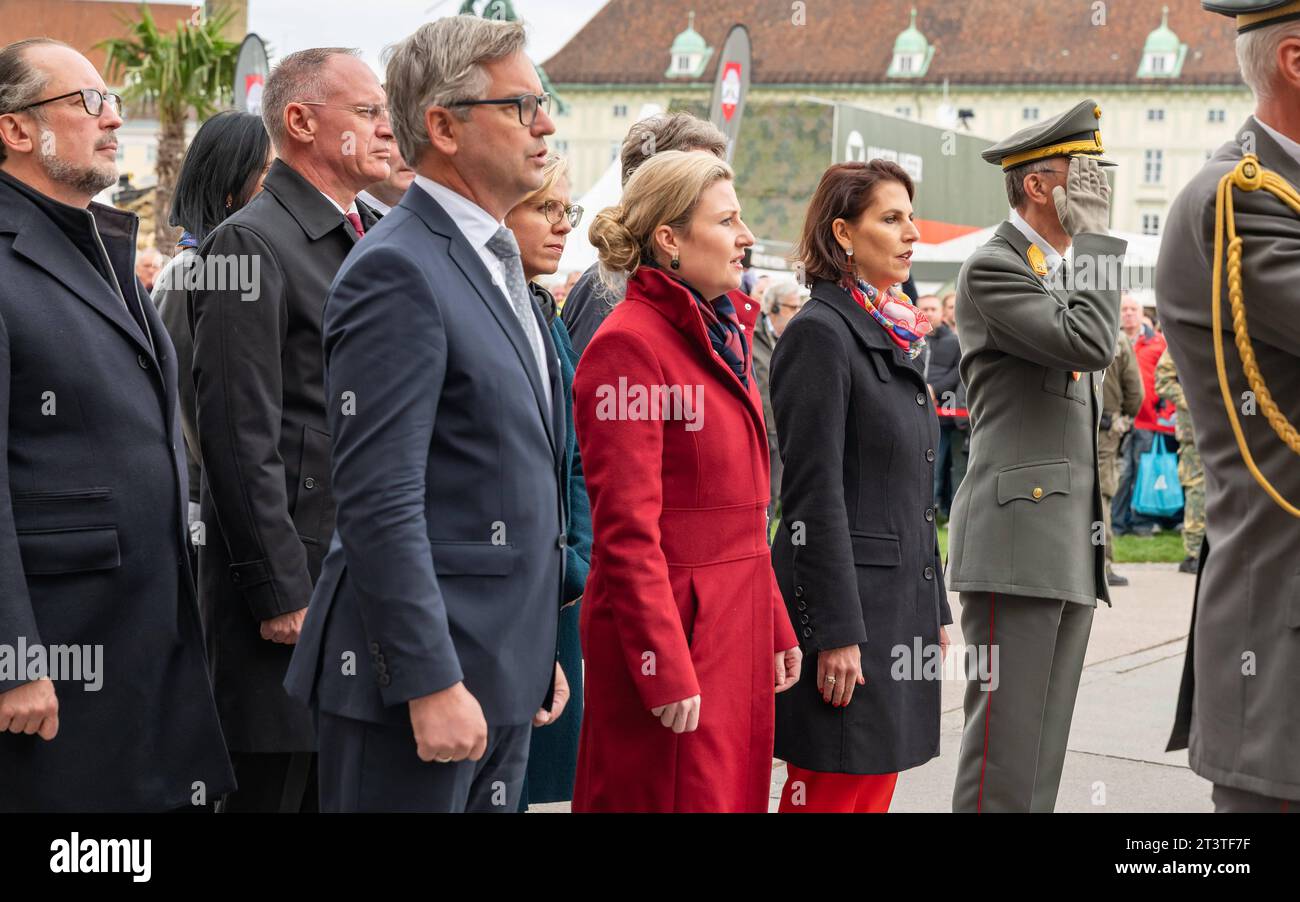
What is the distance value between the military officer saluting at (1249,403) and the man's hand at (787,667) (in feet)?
3.51

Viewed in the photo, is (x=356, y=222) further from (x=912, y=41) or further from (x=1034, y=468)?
(x=912, y=41)

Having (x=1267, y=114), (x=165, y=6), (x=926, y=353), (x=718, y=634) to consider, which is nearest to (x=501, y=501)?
(x=718, y=634)

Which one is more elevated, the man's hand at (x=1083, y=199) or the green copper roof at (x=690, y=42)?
the green copper roof at (x=690, y=42)

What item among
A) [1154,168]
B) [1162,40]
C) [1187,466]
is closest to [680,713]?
[1187,466]

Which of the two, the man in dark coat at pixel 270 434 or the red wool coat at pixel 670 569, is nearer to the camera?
the red wool coat at pixel 670 569

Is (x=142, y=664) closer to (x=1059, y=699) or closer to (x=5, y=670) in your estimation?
(x=5, y=670)

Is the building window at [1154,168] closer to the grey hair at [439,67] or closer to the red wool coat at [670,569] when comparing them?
the red wool coat at [670,569]

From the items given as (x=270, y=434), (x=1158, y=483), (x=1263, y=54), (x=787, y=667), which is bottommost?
(x=1158, y=483)

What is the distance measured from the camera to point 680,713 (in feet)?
10.5

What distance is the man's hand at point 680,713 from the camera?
126 inches

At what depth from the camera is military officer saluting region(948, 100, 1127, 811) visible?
4.17 m

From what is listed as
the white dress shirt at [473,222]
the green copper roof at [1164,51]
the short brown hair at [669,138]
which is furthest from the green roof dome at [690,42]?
the white dress shirt at [473,222]

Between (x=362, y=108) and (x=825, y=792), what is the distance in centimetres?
216
